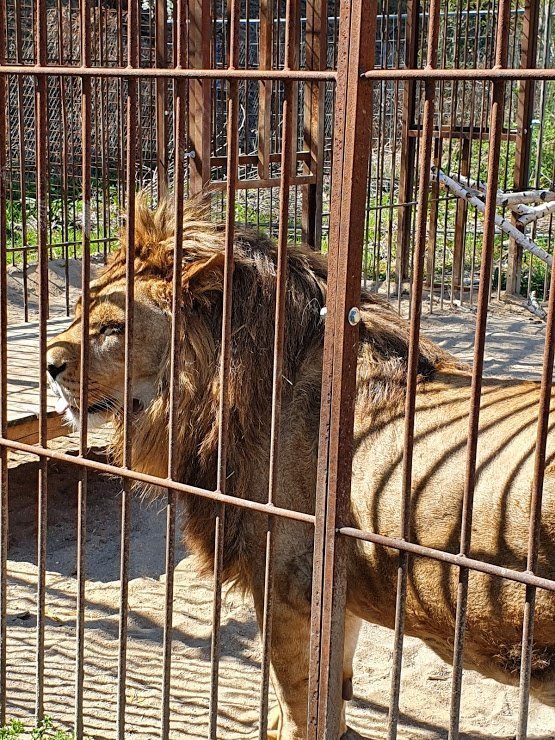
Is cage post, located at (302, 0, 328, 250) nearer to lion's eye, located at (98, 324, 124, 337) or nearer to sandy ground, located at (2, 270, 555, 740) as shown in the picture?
sandy ground, located at (2, 270, 555, 740)

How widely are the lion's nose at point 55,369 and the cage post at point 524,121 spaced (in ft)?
→ 22.4

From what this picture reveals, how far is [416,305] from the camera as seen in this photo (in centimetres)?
202

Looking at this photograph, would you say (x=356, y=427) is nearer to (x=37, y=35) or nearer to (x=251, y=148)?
(x=37, y=35)

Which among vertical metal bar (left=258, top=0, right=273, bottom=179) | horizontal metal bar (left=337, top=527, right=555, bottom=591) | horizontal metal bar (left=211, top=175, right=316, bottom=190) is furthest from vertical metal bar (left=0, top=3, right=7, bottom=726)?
vertical metal bar (left=258, top=0, right=273, bottom=179)

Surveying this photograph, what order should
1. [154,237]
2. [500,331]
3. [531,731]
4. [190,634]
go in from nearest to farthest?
1. [154,237]
2. [531,731]
3. [190,634]
4. [500,331]

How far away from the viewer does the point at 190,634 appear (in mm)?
4234

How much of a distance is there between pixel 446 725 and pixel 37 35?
264 centimetres

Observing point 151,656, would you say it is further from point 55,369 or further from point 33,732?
point 55,369

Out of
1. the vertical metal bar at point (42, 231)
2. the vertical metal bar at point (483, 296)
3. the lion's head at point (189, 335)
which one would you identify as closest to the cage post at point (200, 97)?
the lion's head at point (189, 335)

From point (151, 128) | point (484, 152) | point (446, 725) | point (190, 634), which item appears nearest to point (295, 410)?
point (446, 725)

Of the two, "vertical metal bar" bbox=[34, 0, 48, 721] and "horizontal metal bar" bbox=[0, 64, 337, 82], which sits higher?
"horizontal metal bar" bbox=[0, 64, 337, 82]

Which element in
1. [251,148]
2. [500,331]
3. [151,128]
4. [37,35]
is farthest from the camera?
[251,148]

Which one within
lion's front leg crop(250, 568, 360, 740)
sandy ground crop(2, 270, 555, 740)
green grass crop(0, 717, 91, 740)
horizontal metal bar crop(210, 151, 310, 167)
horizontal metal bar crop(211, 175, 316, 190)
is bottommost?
sandy ground crop(2, 270, 555, 740)

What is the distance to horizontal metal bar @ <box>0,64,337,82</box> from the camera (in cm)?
208
